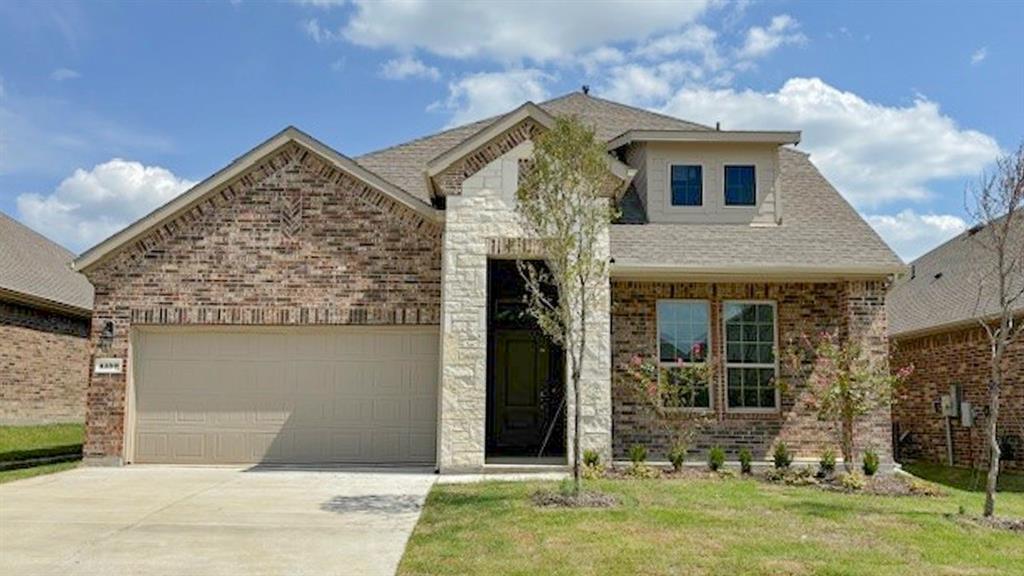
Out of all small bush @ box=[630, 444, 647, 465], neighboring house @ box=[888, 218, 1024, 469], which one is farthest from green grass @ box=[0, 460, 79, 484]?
neighboring house @ box=[888, 218, 1024, 469]

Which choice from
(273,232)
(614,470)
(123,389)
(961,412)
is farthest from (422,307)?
(961,412)

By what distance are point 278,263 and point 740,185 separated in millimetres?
8079

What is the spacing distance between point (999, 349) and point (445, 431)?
718 centimetres

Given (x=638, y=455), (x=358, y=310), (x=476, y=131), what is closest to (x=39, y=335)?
(x=358, y=310)

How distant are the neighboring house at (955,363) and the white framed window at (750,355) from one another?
2322 millimetres

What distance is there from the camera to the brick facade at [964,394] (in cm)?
1464

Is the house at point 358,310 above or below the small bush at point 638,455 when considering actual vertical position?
above

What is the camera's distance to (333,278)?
537 inches

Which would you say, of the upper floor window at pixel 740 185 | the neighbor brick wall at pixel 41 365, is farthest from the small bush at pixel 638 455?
the neighbor brick wall at pixel 41 365

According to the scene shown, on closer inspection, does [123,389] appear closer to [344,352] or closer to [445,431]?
[344,352]

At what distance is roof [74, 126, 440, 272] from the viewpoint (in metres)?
13.5

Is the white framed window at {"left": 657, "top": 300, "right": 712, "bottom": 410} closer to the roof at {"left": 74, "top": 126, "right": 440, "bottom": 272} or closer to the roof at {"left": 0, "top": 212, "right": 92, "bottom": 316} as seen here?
the roof at {"left": 74, "top": 126, "right": 440, "bottom": 272}

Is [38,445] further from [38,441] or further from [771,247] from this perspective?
[771,247]

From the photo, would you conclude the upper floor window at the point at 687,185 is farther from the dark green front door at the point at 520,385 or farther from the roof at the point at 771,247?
the dark green front door at the point at 520,385
